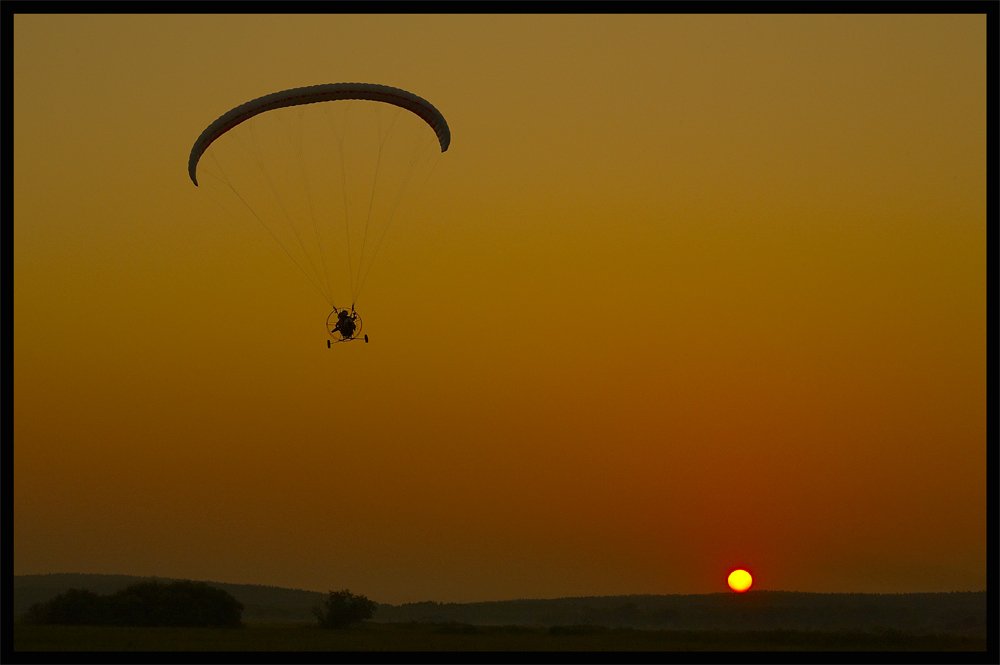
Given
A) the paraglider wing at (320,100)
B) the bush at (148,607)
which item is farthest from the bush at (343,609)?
the paraglider wing at (320,100)

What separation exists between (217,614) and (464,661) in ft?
78.2

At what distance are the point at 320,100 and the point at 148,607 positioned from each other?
31.7 meters

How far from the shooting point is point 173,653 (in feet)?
161

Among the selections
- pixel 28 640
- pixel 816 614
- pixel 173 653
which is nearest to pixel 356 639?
pixel 173 653

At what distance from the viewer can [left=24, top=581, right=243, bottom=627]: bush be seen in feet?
217

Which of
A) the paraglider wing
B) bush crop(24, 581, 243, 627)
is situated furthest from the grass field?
the paraglider wing

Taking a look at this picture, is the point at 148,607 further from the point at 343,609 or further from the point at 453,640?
the point at 453,640

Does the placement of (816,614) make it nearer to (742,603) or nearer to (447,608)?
(742,603)

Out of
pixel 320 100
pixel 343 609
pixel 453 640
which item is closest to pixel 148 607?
pixel 343 609

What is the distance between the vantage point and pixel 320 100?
46062mm

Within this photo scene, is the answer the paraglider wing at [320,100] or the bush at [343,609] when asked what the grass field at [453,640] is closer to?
the bush at [343,609]

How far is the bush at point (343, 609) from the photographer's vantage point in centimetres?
6956

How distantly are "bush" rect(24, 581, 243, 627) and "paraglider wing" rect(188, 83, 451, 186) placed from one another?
25.7 meters

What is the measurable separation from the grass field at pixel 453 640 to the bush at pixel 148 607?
3.82 meters
